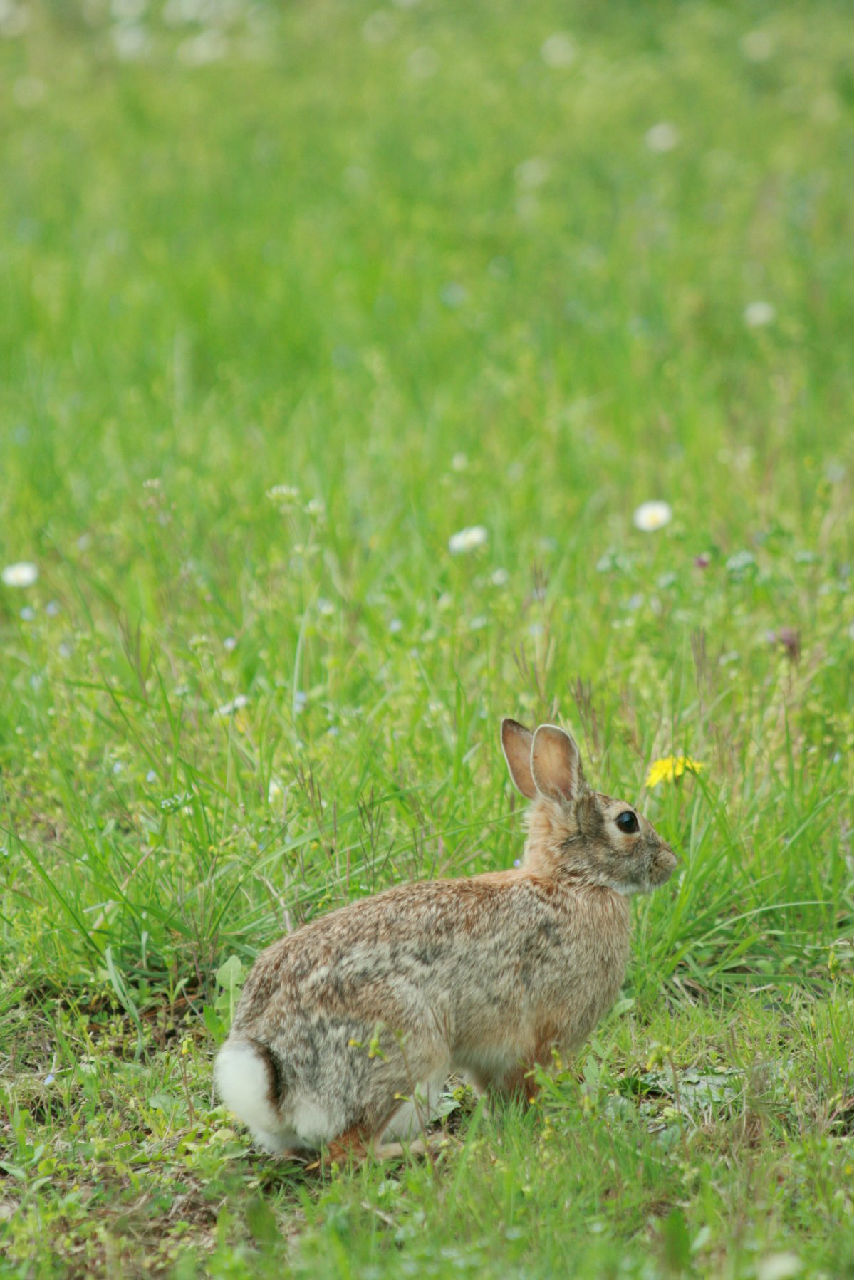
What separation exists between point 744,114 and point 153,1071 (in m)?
9.81

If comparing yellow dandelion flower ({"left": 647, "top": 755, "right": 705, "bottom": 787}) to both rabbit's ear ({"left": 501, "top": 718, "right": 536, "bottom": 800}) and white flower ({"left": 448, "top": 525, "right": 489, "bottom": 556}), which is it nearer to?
rabbit's ear ({"left": 501, "top": 718, "right": 536, "bottom": 800})

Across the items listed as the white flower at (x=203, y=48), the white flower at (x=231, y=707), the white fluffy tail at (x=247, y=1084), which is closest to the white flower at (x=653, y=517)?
the white flower at (x=231, y=707)

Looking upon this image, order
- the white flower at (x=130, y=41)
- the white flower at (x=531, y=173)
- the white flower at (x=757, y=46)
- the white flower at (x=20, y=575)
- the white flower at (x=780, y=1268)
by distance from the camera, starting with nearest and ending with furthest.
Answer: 1. the white flower at (x=780, y=1268)
2. the white flower at (x=20, y=575)
3. the white flower at (x=531, y=173)
4. the white flower at (x=757, y=46)
5. the white flower at (x=130, y=41)

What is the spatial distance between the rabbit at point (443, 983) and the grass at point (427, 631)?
5.4 inches

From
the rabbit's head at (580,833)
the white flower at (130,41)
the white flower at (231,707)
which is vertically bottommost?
the white flower at (130,41)

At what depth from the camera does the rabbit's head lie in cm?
382

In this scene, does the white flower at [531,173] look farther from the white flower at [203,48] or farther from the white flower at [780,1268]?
the white flower at [780,1268]

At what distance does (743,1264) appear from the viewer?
109 inches

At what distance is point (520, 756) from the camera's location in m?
3.95

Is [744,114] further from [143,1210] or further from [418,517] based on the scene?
[143,1210]

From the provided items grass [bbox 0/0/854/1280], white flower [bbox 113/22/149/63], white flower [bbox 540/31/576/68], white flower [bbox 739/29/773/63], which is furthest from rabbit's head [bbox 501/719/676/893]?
white flower [bbox 113/22/149/63]

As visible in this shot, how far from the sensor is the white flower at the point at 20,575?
5957 mm

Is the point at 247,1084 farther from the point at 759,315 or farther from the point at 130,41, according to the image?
the point at 130,41

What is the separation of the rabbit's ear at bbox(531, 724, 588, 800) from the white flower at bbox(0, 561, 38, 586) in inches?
112
